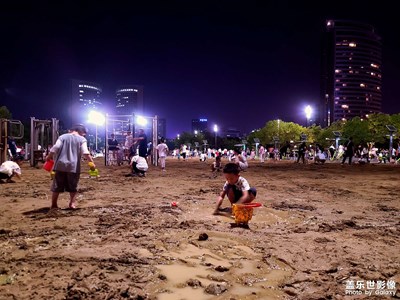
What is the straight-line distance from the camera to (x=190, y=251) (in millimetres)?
4332

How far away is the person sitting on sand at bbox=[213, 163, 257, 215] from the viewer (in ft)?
21.1

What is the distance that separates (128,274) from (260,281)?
1.41 m

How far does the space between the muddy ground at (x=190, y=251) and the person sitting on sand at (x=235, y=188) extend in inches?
16.4

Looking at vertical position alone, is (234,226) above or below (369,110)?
below

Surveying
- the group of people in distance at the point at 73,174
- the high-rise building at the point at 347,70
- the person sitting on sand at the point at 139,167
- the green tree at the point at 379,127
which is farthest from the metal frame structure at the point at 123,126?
the high-rise building at the point at 347,70

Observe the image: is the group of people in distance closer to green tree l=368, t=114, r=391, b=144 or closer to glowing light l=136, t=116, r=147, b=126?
glowing light l=136, t=116, r=147, b=126

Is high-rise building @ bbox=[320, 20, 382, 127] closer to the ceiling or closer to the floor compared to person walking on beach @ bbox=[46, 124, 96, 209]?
closer to the ceiling

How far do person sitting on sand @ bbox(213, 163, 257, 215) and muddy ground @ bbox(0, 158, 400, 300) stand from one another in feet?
1.36

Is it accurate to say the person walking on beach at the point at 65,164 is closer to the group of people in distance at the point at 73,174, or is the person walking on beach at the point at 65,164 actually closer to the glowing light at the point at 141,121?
the group of people in distance at the point at 73,174

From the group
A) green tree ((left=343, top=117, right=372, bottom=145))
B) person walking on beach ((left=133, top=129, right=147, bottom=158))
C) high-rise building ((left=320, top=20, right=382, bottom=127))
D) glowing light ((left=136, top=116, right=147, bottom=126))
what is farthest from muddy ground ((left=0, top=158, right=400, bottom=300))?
high-rise building ((left=320, top=20, right=382, bottom=127))

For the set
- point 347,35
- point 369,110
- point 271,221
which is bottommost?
point 271,221

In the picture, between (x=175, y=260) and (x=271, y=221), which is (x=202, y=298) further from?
(x=271, y=221)

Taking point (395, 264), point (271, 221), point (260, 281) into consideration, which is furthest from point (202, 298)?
point (271, 221)

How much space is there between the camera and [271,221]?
6.33 m
